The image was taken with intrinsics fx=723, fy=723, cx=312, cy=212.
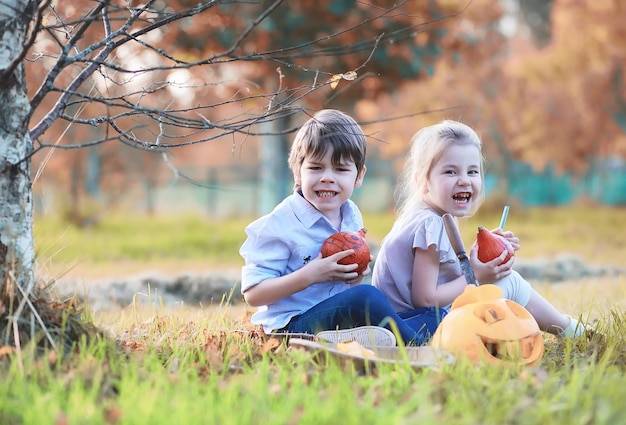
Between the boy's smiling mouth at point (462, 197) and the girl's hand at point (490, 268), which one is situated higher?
the boy's smiling mouth at point (462, 197)

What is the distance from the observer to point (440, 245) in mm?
3660

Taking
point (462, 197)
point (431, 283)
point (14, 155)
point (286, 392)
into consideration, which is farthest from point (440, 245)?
point (14, 155)

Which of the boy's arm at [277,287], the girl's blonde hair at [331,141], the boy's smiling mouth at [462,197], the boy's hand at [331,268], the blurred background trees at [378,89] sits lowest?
the boy's arm at [277,287]

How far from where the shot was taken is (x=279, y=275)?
→ 3.56 meters

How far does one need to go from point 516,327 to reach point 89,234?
11.6 m

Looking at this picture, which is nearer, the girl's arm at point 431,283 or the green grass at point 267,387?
the green grass at point 267,387

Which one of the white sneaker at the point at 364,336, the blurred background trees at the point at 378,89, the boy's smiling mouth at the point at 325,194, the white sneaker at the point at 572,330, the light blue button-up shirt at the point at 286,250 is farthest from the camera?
the blurred background trees at the point at 378,89

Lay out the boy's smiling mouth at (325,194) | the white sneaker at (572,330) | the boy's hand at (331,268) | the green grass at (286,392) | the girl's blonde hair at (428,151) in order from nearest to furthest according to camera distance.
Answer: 1. the green grass at (286,392)
2. the boy's hand at (331,268)
3. the boy's smiling mouth at (325,194)
4. the white sneaker at (572,330)
5. the girl's blonde hair at (428,151)

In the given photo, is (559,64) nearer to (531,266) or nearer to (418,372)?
(531,266)

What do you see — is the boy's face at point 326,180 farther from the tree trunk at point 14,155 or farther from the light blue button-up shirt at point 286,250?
the tree trunk at point 14,155

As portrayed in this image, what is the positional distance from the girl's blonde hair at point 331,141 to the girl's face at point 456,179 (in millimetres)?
453

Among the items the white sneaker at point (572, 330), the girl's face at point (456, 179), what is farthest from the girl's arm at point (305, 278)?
the white sneaker at point (572, 330)

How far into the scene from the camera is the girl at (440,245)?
12.0 feet

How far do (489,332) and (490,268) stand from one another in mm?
686
